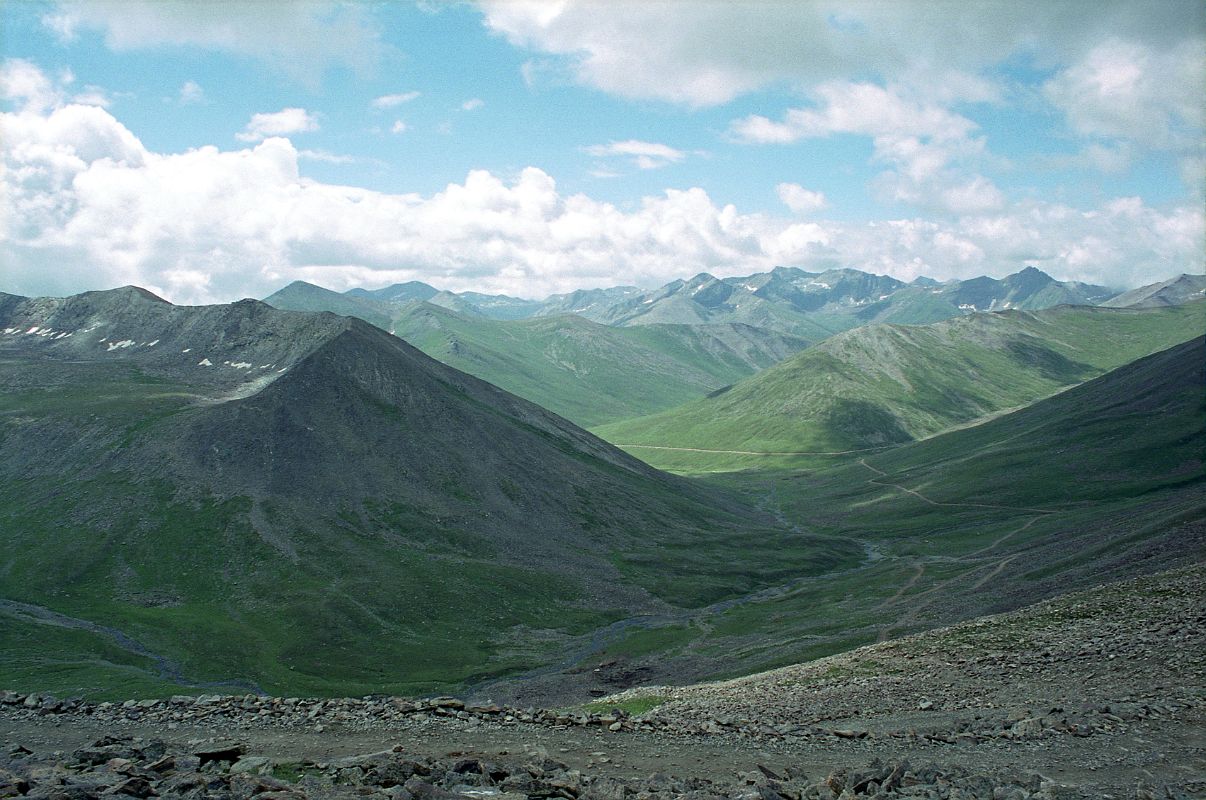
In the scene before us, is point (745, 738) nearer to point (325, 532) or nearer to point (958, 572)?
point (958, 572)

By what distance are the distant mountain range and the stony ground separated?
6186cm

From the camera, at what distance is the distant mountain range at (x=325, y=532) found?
109 m

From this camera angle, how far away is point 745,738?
122ft

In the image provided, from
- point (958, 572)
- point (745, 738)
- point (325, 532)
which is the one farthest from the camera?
point (325, 532)

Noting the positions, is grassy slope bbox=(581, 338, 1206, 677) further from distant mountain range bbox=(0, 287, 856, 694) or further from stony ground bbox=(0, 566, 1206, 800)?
stony ground bbox=(0, 566, 1206, 800)

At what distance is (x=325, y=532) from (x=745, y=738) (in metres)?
119

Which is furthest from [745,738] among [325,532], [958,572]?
[325,532]

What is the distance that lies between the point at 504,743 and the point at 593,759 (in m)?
4.25

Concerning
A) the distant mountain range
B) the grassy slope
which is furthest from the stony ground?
the distant mountain range

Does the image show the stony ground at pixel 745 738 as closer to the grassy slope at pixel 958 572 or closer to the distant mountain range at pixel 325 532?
the grassy slope at pixel 958 572

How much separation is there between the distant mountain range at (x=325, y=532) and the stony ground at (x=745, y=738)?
6186 centimetres

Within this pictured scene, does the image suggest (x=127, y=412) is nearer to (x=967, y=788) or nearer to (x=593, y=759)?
(x=593, y=759)

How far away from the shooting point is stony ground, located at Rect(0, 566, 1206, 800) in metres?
26.0

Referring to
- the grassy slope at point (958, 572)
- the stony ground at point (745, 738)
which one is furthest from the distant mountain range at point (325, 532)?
the stony ground at point (745, 738)
